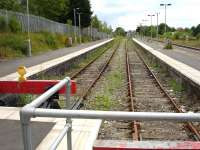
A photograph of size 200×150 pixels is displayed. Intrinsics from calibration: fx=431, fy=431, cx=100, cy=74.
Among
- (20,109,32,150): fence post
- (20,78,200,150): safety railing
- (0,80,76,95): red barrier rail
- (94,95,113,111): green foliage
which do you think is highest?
(20,78,200,150): safety railing

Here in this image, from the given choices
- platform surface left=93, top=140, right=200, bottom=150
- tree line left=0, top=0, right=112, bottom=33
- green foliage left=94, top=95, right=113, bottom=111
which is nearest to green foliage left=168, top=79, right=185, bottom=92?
green foliage left=94, top=95, right=113, bottom=111

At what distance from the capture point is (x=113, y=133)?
8.52 metres

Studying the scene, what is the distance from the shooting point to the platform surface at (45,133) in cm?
622

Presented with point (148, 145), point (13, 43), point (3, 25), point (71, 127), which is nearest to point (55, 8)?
point (3, 25)

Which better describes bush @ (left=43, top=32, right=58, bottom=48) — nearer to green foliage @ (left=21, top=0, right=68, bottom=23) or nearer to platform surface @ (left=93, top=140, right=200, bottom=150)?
green foliage @ (left=21, top=0, right=68, bottom=23)

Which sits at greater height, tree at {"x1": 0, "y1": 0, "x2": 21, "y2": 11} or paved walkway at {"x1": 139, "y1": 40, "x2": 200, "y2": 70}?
tree at {"x1": 0, "y1": 0, "x2": 21, "y2": 11}

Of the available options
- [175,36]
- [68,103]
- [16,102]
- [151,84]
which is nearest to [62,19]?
[175,36]

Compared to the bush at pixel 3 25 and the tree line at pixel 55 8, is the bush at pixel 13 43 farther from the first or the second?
the tree line at pixel 55 8

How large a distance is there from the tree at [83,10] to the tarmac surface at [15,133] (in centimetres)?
7470

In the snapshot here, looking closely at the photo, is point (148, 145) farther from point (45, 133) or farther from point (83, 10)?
point (83, 10)

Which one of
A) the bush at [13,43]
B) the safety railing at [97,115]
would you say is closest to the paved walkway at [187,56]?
the bush at [13,43]

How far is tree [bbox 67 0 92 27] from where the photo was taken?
82.0 metres

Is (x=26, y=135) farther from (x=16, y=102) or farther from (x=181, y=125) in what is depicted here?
(x=16, y=102)

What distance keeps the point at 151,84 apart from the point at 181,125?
7546 mm
